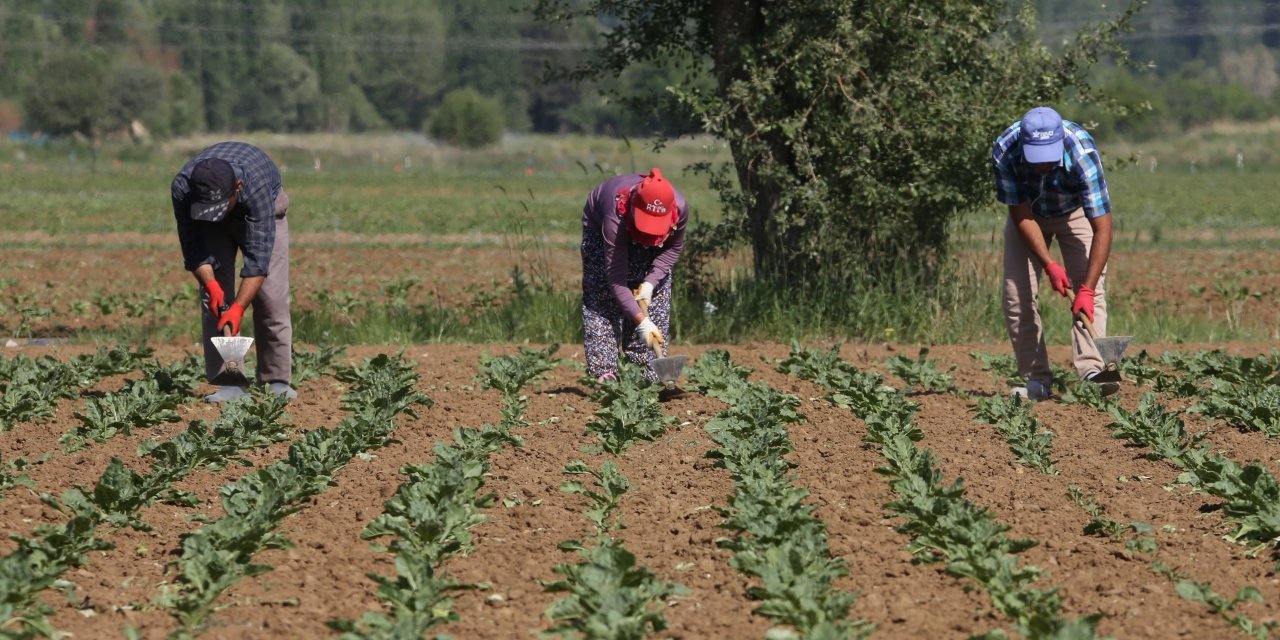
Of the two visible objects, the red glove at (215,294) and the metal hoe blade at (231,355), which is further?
the red glove at (215,294)

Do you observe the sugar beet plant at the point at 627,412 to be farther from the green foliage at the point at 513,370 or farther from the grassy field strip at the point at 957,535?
the grassy field strip at the point at 957,535

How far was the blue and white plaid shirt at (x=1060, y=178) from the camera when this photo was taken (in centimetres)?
719

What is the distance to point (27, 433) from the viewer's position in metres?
6.85

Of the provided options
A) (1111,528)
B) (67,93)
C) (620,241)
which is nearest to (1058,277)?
(620,241)

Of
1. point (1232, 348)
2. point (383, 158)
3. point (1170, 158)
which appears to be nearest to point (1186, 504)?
point (1232, 348)

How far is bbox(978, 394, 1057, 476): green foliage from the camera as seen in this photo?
624 centimetres

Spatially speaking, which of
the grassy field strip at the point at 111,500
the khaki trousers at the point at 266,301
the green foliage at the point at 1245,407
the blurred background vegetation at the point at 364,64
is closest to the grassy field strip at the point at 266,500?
the grassy field strip at the point at 111,500

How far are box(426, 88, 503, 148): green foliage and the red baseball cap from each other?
64002mm

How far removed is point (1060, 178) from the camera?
7.30 metres

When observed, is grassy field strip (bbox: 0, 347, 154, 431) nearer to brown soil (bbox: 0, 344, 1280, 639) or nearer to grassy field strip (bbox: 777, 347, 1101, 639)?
brown soil (bbox: 0, 344, 1280, 639)

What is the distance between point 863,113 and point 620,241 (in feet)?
12.6

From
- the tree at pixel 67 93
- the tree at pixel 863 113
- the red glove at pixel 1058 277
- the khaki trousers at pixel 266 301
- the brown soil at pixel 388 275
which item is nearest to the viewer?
the red glove at pixel 1058 277

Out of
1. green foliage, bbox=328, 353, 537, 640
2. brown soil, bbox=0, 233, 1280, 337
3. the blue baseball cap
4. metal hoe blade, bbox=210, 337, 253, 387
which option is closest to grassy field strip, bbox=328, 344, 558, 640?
green foliage, bbox=328, 353, 537, 640

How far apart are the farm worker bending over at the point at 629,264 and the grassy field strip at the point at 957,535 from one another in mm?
1210
